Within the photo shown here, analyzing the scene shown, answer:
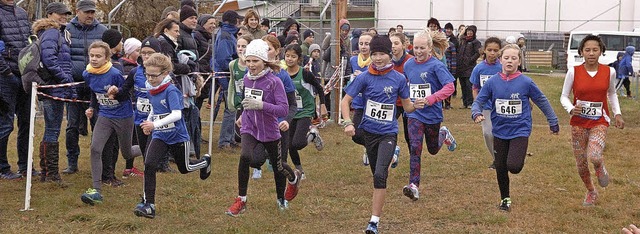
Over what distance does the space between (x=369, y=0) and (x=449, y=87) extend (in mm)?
40295

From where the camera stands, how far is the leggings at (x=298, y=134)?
9.49 meters

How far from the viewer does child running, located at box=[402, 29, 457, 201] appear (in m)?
8.73

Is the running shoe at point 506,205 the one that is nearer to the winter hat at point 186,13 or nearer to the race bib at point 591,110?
the race bib at point 591,110

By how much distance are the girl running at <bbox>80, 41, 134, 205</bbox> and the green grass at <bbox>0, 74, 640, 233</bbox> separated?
584mm

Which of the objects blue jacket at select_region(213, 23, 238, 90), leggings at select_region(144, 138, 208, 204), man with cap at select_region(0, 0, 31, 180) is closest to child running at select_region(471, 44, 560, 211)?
leggings at select_region(144, 138, 208, 204)

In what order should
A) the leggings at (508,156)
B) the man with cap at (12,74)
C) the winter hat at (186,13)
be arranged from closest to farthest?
the leggings at (508,156)
the man with cap at (12,74)
the winter hat at (186,13)

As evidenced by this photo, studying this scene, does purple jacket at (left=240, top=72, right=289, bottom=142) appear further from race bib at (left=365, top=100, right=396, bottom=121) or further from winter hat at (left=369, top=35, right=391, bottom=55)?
winter hat at (left=369, top=35, right=391, bottom=55)

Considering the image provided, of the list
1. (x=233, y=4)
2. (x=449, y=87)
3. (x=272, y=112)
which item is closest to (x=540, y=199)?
(x=449, y=87)

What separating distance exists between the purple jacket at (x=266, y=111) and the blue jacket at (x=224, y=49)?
174 inches

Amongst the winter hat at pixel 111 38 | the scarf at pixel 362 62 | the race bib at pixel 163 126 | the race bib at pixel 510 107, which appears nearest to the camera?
the race bib at pixel 163 126

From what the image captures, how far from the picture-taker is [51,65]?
8516 mm

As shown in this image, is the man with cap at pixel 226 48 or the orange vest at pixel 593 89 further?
the man with cap at pixel 226 48

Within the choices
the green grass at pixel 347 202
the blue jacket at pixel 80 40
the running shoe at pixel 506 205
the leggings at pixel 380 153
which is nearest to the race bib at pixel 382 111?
the leggings at pixel 380 153

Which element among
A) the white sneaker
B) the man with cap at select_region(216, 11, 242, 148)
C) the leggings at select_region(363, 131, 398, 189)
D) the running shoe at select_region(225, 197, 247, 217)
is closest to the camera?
the leggings at select_region(363, 131, 398, 189)
